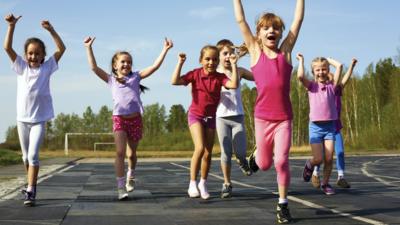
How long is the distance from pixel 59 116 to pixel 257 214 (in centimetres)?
8384

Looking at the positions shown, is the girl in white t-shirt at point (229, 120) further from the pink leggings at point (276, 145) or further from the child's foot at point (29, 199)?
the child's foot at point (29, 199)

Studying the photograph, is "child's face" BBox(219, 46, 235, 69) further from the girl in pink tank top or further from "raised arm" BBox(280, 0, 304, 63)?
"raised arm" BBox(280, 0, 304, 63)

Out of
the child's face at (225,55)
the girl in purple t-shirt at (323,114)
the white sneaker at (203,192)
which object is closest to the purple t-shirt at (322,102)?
the girl in purple t-shirt at (323,114)

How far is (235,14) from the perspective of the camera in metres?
5.89

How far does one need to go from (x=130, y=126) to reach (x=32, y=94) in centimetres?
124

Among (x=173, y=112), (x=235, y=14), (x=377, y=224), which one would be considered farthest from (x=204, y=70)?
(x=173, y=112)

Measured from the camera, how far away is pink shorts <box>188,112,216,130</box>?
7211 millimetres

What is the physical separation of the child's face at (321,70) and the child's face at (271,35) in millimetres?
2413

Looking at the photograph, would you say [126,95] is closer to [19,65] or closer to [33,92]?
[33,92]

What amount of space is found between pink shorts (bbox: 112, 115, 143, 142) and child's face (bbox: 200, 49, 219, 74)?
3.47 ft

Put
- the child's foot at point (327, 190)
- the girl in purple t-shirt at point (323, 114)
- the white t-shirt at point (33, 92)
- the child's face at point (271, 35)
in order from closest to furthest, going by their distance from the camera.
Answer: the child's face at point (271, 35)
the white t-shirt at point (33, 92)
the child's foot at point (327, 190)
the girl in purple t-shirt at point (323, 114)

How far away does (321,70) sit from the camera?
798cm

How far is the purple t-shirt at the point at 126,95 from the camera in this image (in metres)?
7.29

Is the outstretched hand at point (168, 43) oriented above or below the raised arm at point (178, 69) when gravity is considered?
above
